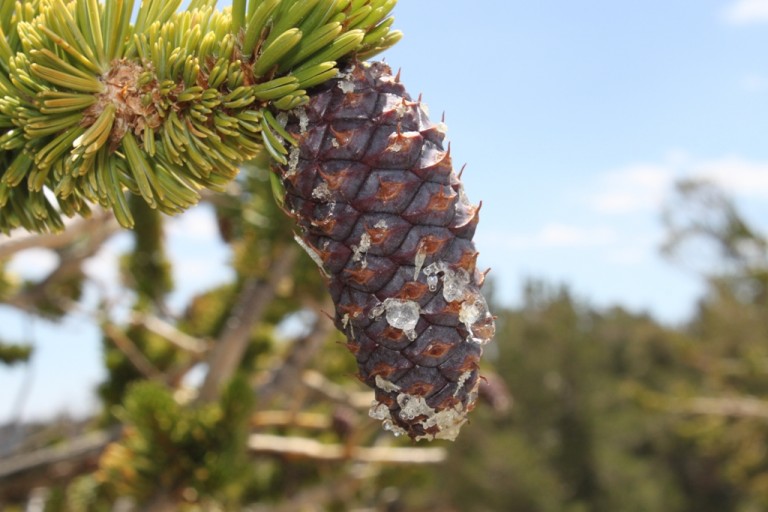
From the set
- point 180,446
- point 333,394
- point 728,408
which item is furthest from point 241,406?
point 728,408

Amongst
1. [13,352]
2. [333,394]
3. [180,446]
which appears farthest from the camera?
[333,394]

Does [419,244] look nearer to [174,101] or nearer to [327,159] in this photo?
[327,159]

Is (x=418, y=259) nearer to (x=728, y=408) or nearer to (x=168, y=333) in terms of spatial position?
(x=168, y=333)

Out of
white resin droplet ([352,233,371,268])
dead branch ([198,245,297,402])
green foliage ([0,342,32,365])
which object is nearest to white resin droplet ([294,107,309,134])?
white resin droplet ([352,233,371,268])

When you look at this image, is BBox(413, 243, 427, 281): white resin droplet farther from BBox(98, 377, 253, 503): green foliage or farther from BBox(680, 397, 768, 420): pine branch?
BBox(680, 397, 768, 420): pine branch

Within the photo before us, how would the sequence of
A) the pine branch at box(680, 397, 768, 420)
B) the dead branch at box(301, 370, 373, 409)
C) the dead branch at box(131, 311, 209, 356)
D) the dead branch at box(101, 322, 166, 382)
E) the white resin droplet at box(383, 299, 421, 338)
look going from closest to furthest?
the white resin droplet at box(383, 299, 421, 338) < the dead branch at box(101, 322, 166, 382) < the dead branch at box(131, 311, 209, 356) < the dead branch at box(301, 370, 373, 409) < the pine branch at box(680, 397, 768, 420)

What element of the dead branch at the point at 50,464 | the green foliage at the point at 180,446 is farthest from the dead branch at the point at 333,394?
the green foliage at the point at 180,446
